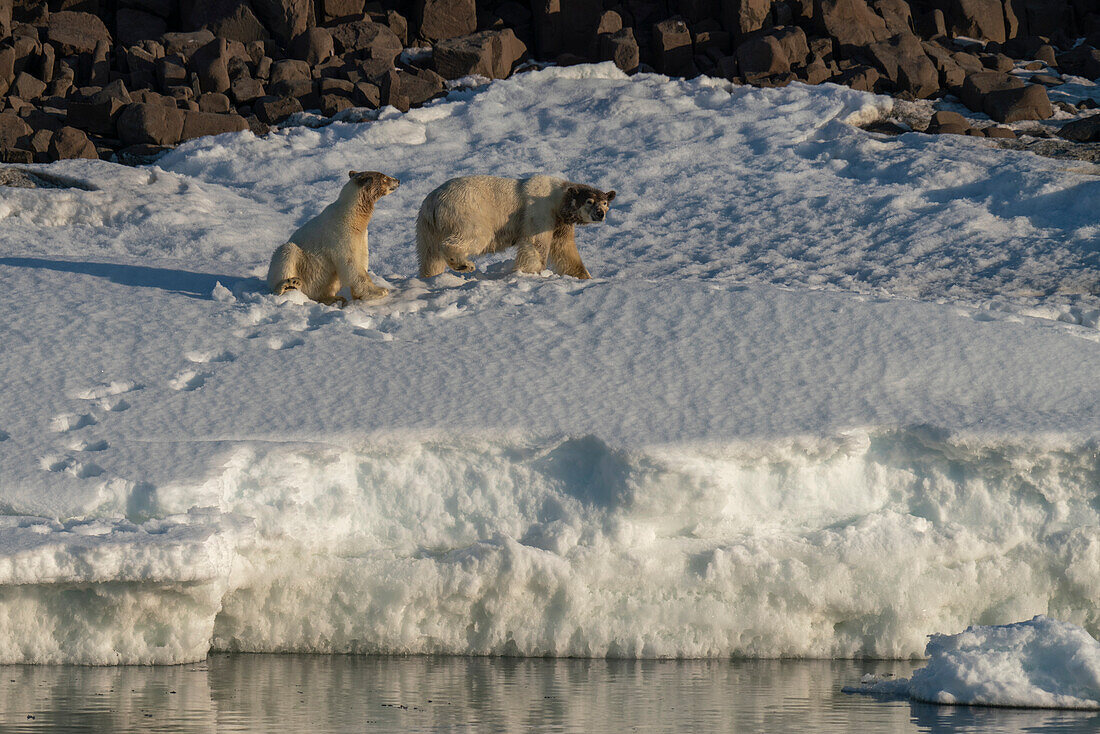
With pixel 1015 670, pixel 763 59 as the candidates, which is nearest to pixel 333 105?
pixel 763 59

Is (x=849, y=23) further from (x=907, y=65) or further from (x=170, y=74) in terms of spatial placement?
(x=170, y=74)

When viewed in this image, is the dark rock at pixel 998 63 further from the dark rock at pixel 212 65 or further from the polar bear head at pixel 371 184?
the polar bear head at pixel 371 184

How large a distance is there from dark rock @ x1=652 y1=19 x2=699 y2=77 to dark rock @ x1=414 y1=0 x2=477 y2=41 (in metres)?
3.54

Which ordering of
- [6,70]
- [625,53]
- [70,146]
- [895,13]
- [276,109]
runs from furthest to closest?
[895,13] < [625,53] < [6,70] < [276,109] < [70,146]

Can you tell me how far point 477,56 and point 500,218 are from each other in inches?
415

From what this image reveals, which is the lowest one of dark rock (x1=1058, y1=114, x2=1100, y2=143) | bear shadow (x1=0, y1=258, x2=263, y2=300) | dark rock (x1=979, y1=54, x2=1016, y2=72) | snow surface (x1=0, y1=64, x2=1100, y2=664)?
snow surface (x1=0, y1=64, x2=1100, y2=664)

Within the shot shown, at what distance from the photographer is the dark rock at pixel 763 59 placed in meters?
20.0

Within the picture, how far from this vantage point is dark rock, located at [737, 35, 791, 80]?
2005cm

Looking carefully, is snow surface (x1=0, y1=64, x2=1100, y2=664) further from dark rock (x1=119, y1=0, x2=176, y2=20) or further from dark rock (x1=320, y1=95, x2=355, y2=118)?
dark rock (x1=119, y1=0, x2=176, y2=20)

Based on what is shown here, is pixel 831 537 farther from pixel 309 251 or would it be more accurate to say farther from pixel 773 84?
pixel 773 84

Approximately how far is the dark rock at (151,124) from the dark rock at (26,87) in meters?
2.40

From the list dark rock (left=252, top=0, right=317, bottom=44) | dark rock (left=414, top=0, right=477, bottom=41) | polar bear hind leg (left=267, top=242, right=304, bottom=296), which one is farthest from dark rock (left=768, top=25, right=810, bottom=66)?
polar bear hind leg (left=267, top=242, right=304, bottom=296)

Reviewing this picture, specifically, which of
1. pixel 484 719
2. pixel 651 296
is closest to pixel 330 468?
pixel 484 719

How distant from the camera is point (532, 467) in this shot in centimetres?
712
